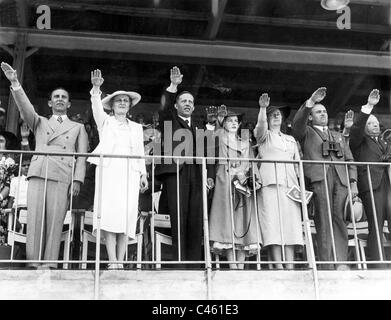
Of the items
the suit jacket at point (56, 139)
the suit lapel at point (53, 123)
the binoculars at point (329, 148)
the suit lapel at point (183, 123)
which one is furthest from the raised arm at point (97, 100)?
the binoculars at point (329, 148)

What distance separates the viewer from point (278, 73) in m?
9.91

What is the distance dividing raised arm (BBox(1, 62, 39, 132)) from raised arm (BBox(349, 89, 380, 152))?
310 centimetres

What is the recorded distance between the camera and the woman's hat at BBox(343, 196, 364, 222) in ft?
20.5

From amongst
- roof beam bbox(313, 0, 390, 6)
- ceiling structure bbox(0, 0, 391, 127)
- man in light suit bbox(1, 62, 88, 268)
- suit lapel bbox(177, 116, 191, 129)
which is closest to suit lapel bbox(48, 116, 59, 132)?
man in light suit bbox(1, 62, 88, 268)

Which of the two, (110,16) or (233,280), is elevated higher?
(110,16)

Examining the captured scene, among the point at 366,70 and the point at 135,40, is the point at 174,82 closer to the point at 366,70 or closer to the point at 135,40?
the point at 135,40

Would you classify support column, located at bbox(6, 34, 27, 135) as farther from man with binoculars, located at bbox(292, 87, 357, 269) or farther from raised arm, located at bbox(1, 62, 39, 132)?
man with binoculars, located at bbox(292, 87, 357, 269)

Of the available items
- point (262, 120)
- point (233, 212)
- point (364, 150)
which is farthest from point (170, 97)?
point (364, 150)

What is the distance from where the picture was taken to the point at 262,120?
625 centimetres

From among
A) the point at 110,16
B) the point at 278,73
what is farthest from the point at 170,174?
the point at 278,73

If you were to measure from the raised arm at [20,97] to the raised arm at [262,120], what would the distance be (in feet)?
6.76

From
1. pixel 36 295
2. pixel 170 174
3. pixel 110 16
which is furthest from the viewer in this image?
pixel 110 16

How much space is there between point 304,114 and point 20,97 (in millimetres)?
2623
